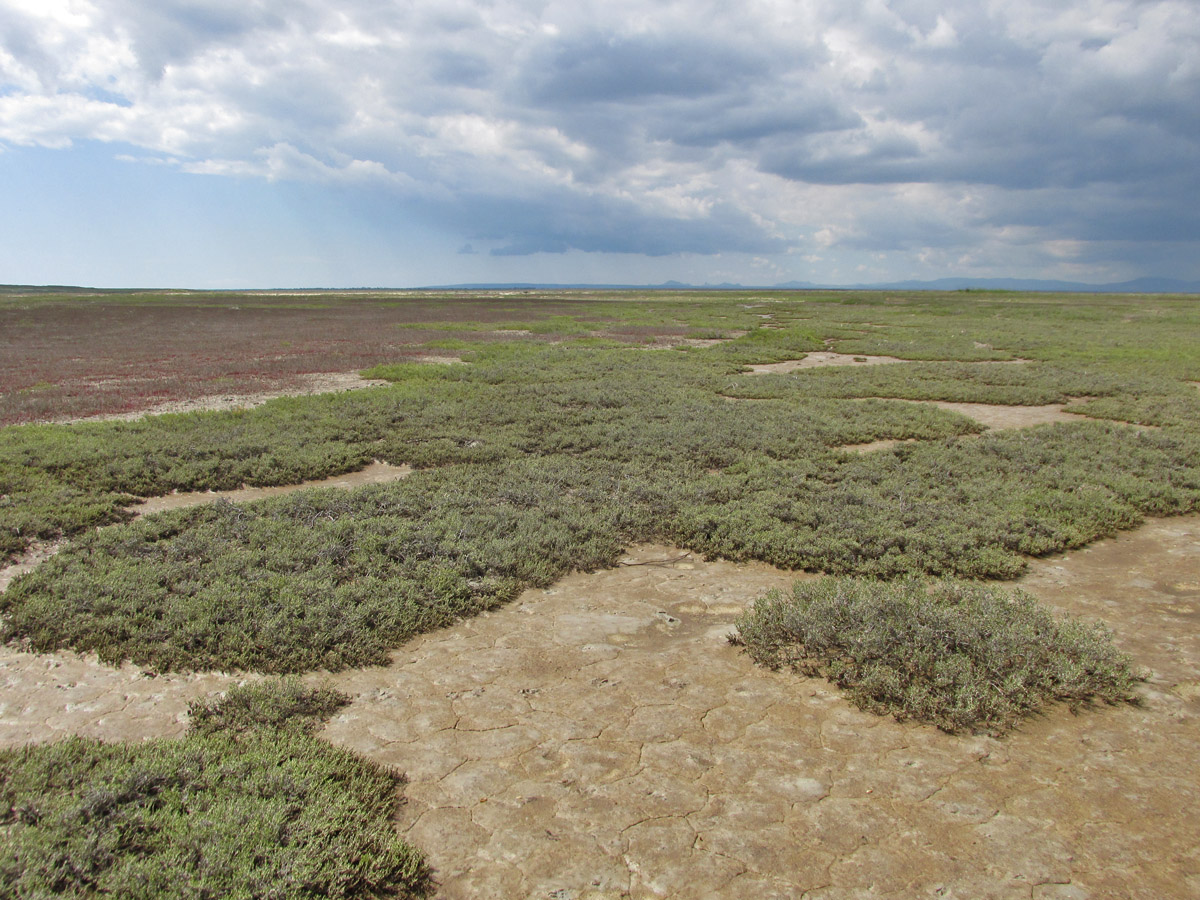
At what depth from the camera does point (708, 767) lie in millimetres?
4938

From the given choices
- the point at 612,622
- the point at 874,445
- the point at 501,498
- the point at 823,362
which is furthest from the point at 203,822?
the point at 823,362

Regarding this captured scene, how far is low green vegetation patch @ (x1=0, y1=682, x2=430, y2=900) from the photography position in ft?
11.9

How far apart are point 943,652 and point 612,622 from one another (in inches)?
130

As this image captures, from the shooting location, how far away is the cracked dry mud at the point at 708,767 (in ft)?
13.0

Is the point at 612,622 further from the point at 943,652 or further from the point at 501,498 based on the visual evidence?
the point at 501,498

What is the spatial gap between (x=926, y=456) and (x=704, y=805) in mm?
11312

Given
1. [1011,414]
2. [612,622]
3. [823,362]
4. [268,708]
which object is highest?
[823,362]

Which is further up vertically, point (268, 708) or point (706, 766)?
point (268, 708)

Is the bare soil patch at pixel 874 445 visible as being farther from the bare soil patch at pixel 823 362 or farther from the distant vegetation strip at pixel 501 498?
the bare soil patch at pixel 823 362

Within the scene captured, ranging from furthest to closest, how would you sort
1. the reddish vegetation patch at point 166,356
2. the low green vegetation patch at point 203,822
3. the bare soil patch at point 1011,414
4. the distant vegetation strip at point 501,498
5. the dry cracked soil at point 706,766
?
1. the reddish vegetation patch at point 166,356
2. the bare soil patch at point 1011,414
3. the distant vegetation strip at point 501,498
4. the dry cracked soil at point 706,766
5. the low green vegetation patch at point 203,822

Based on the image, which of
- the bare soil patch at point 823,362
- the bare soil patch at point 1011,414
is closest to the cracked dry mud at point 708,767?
the bare soil patch at point 1011,414

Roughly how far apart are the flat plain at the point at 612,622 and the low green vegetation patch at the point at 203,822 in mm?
37

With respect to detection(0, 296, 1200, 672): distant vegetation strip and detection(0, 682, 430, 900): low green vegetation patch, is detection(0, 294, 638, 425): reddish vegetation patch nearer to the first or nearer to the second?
detection(0, 296, 1200, 672): distant vegetation strip

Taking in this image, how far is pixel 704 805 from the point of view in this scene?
14.9 feet
